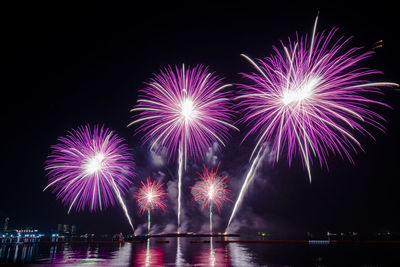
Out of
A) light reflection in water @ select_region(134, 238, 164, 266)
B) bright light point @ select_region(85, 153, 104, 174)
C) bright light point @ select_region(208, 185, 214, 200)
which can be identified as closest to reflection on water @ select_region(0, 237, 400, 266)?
light reflection in water @ select_region(134, 238, 164, 266)

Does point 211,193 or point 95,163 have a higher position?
point 95,163

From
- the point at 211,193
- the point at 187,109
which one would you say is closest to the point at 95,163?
the point at 187,109

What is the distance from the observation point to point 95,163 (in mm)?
39094

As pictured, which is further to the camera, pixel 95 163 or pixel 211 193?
pixel 211 193

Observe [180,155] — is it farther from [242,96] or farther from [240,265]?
[240,265]

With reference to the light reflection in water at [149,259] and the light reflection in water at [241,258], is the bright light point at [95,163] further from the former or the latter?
the light reflection in water at [241,258]

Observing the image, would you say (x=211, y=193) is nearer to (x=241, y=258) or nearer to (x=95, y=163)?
(x=95, y=163)

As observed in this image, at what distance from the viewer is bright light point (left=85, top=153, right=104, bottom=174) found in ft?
127

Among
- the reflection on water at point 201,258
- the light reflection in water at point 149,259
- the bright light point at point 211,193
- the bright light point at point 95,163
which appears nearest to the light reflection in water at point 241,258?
the reflection on water at point 201,258

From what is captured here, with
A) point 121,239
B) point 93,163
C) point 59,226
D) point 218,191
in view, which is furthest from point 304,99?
point 59,226

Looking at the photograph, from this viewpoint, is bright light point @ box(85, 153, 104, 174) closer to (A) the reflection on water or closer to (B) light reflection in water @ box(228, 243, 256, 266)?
(A) the reflection on water

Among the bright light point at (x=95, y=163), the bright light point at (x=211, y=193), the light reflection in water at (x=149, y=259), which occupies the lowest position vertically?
the light reflection in water at (x=149, y=259)

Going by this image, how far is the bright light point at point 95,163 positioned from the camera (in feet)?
127

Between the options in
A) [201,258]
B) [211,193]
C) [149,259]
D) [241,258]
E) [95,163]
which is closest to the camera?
[149,259]
